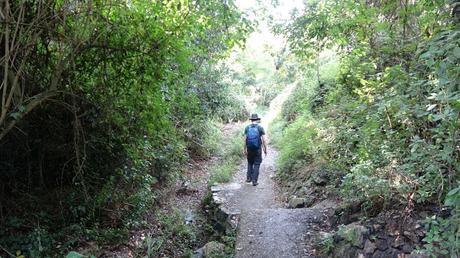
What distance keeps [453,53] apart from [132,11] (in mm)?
4265

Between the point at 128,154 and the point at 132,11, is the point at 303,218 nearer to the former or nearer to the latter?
the point at 128,154

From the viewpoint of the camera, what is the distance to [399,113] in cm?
495

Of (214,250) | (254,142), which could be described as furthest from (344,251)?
(254,142)

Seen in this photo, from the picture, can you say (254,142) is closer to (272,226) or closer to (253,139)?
(253,139)

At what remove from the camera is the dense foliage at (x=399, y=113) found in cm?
334

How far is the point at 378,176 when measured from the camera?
5145 mm

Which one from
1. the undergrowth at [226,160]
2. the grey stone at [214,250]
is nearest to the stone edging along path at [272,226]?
the grey stone at [214,250]

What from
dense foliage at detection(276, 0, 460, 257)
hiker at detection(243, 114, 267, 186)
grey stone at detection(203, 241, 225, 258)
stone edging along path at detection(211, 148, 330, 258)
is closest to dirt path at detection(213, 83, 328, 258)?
stone edging along path at detection(211, 148, 330, 258)

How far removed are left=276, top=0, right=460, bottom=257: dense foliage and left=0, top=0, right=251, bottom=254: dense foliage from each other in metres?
2.26

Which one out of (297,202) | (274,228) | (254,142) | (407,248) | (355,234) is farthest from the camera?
(254,142)

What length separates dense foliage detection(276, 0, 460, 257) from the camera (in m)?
3.34

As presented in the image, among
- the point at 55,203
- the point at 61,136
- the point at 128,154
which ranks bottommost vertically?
the point at 55,203

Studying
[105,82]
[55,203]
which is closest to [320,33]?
[105,82]

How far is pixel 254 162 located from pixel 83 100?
16.4ft
